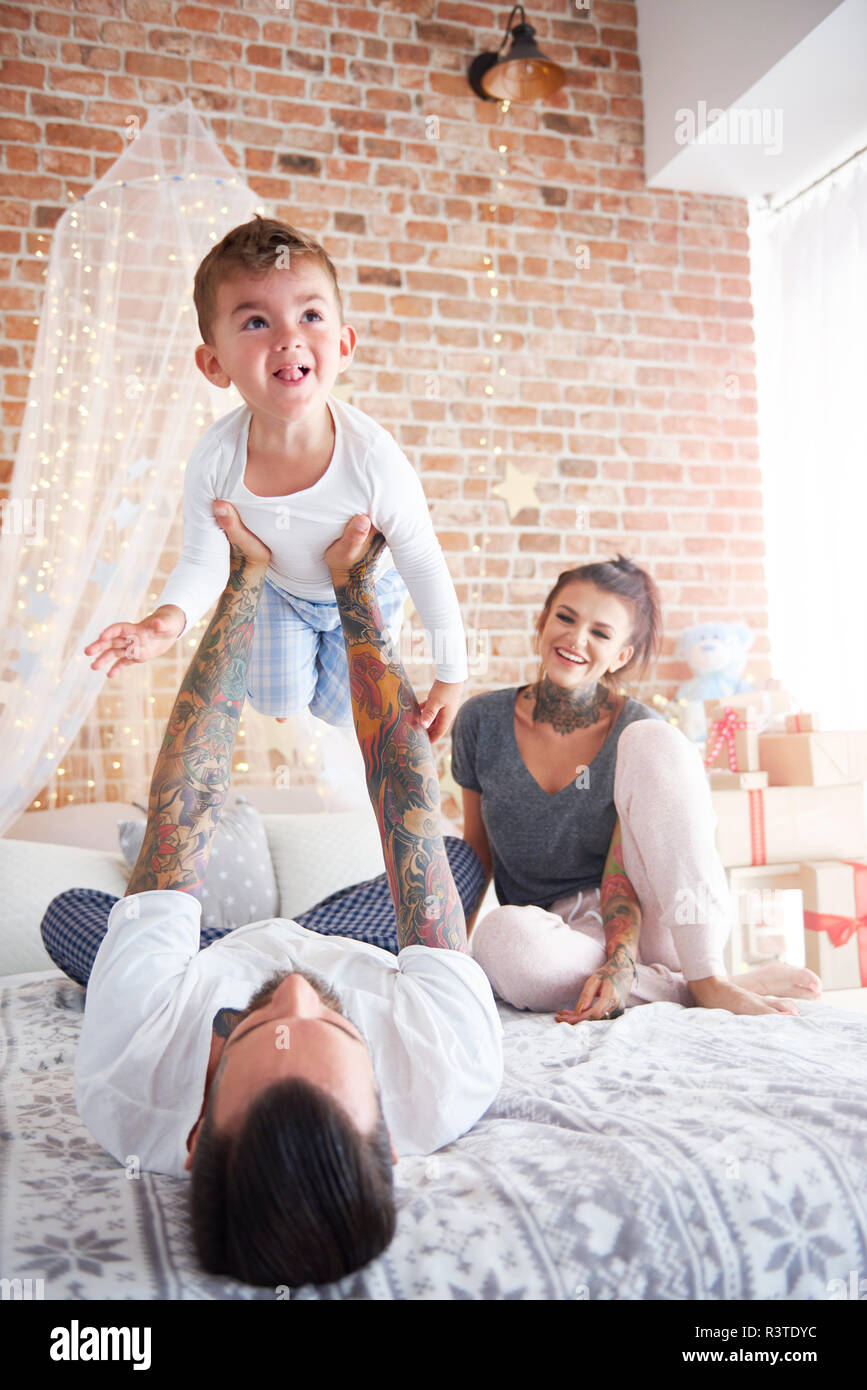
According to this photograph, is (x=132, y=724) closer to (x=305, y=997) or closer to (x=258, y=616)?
(x=258, y=616)

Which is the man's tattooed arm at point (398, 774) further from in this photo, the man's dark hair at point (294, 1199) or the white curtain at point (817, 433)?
the white curtain at point (817, 433)

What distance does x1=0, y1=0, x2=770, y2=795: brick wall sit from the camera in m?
3.17

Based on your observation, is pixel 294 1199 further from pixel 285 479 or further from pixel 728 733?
pixel 728 733

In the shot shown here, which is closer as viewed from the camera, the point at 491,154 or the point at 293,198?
the point at 293,198

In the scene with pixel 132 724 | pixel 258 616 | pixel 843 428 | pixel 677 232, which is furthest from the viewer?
pixel 677 232

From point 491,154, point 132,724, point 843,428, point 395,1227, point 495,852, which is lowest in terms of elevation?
point 395,1227

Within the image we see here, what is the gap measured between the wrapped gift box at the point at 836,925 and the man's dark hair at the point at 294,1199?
2.11 m

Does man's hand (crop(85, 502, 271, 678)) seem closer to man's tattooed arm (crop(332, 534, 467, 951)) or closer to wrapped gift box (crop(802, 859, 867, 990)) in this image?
man's tattooed arm (crop(332, 534, 467, 951))

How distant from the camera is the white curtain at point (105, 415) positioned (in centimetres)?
238

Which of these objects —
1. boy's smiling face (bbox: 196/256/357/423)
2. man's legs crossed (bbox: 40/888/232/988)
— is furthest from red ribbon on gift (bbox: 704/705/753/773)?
boy's smiling face (bbox: 196/256/357/423)
